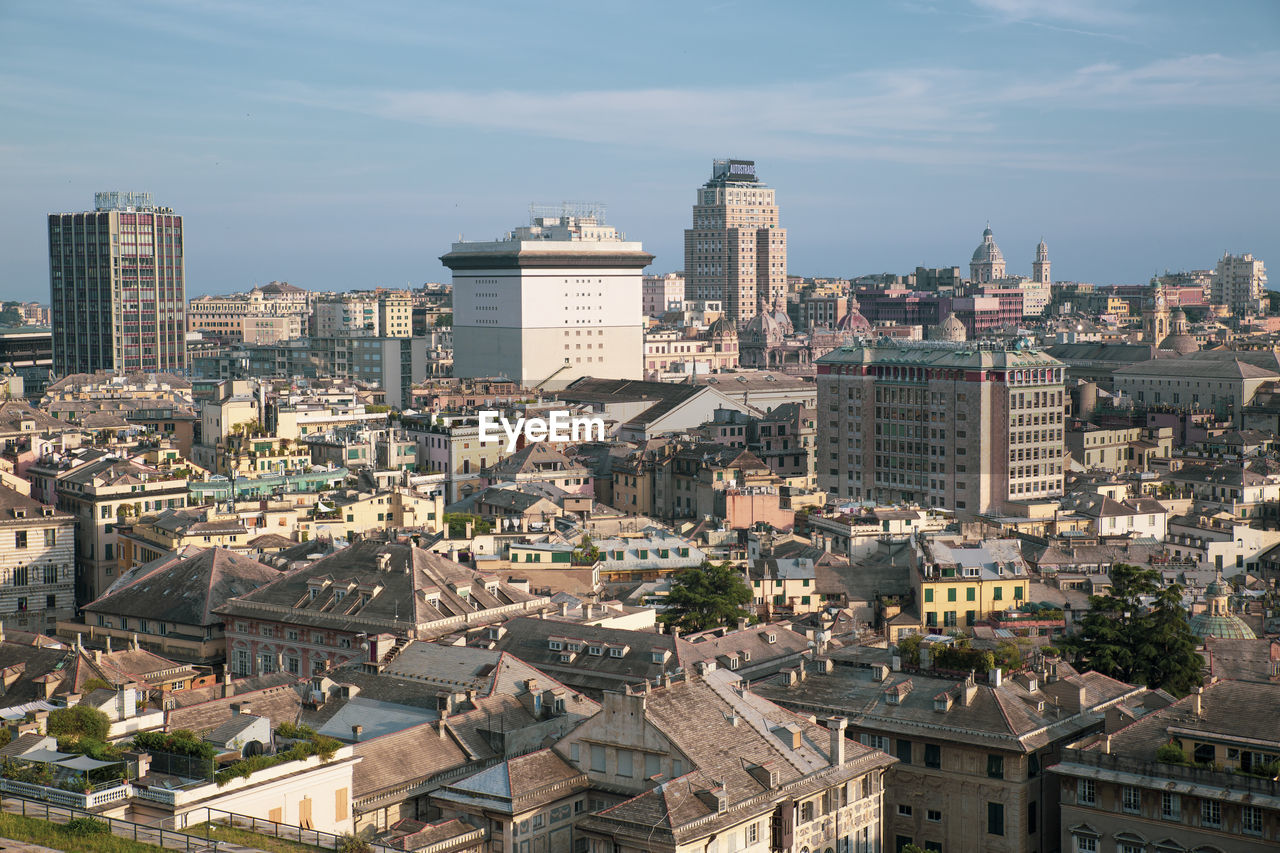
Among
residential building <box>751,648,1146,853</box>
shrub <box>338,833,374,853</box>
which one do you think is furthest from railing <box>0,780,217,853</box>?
residential building <box>751,648,1146,853</box>

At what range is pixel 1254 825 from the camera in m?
36.6

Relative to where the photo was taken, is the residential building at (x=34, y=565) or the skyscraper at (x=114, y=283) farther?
the skyscraper at (x=114, y=283)

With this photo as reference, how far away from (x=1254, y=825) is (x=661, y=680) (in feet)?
43.4

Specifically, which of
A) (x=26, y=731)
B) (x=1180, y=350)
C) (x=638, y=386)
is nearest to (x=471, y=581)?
(x=26, y=731)

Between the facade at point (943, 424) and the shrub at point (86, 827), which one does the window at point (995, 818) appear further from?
the facade at point (943, 424)

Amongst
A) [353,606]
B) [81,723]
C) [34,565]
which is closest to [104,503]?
[34,565]

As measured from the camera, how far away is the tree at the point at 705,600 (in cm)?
5866

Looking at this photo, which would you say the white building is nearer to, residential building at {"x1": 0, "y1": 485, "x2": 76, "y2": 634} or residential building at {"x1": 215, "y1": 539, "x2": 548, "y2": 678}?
residential building at {"x1": 0, "y1": 485, "x2": 76, "y2": 634}

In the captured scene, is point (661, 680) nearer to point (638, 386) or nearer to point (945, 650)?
point (945, 650)

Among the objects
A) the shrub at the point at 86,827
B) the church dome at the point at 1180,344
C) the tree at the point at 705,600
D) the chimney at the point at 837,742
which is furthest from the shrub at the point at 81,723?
the church dome at the point at 1180,344

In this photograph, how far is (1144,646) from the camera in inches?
2029

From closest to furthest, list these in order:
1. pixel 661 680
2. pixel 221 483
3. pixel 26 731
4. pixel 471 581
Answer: pixel 26 731 → pixel 661 680 → pixel 471 581 → pixel 221 483

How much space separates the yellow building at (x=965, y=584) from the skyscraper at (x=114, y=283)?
141991mm

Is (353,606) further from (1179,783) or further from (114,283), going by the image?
(114,283)
